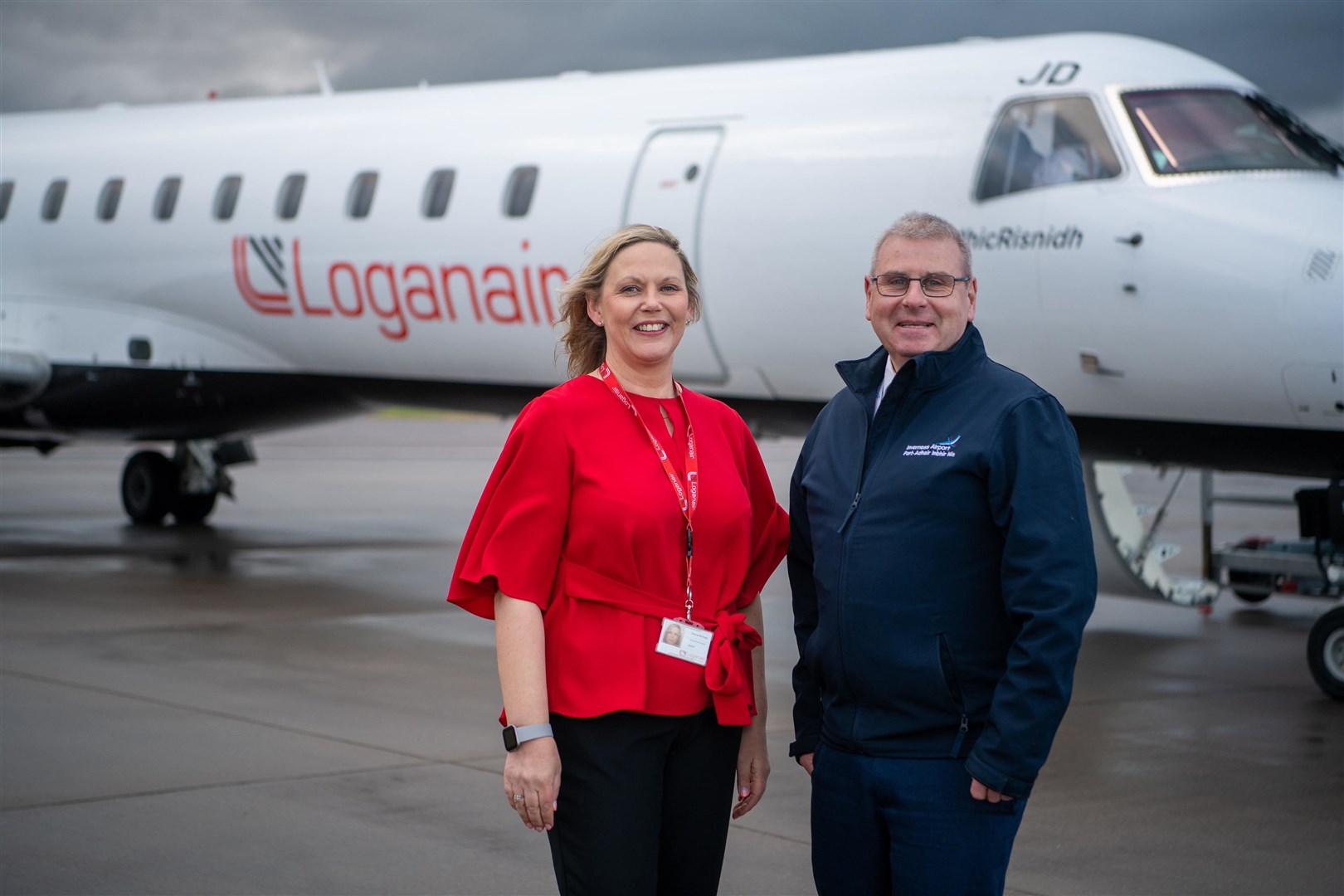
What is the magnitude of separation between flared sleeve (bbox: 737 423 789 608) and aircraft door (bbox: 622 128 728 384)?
610cm

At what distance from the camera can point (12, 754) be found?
20.4 feet

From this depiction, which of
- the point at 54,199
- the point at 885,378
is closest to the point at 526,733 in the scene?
the point at 885,378

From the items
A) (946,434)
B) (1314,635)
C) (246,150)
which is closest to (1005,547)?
(946,434)

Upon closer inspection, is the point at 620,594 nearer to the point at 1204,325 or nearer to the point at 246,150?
the point at 1204,325

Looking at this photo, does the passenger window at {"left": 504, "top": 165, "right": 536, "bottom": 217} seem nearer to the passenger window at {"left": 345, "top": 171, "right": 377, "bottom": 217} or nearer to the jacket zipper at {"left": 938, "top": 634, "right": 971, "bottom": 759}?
the passenger window at {"left": 345, "top": 171, "right": 377, "bottom": 217}

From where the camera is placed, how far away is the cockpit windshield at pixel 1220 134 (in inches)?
311

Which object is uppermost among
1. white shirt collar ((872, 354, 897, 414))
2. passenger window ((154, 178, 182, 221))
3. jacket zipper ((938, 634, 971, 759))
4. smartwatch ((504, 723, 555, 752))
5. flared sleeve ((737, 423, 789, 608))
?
passenger window ((154, 178, 182, 221))

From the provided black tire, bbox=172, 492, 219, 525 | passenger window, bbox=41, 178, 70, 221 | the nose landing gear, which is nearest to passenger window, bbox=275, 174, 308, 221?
passenger window, bbox=41, 178, 70, 221

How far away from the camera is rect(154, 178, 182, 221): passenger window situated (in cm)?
1254

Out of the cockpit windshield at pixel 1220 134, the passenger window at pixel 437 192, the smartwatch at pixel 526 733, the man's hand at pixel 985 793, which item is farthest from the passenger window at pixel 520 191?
the man's hand at pixel 985 793

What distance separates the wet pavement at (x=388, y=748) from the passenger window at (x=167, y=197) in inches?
108

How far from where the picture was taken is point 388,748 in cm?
640

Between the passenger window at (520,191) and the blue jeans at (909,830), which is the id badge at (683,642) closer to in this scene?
the blue jeans at (909,830)

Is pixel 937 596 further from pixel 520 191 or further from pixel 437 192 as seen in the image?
pixel 437 192
